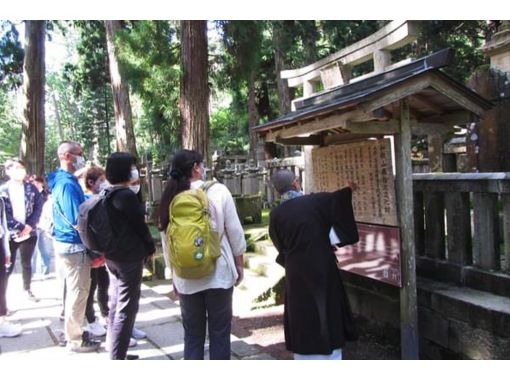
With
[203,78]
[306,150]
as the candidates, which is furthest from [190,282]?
[203,78]

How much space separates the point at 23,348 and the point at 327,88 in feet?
13.4

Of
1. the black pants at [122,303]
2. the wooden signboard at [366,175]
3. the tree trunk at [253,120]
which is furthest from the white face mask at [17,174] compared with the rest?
the tree trunk at [253,120]

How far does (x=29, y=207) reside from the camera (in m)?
5.14

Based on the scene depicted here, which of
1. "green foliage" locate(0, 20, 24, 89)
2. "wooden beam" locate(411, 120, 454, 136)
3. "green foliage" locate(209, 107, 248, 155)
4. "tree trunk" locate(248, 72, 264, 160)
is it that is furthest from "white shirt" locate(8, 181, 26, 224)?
"green foliage" locate(209, 107, 248, 155)

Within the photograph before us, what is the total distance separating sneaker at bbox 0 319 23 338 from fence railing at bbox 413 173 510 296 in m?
3.90

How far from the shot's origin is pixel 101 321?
14.6 ft

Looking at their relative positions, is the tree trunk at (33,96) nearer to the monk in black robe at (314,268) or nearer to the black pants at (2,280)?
the black pants at (2,280)

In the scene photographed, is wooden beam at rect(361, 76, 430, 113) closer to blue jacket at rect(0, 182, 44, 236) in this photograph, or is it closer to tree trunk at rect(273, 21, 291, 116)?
blue jacket at rect(0, 182, 44, 236)

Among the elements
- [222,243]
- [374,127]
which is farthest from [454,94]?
[222,243]

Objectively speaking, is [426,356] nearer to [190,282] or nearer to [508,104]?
[190,282]

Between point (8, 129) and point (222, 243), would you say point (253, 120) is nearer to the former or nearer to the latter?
point (222, 243)

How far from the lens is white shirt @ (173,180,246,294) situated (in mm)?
2902

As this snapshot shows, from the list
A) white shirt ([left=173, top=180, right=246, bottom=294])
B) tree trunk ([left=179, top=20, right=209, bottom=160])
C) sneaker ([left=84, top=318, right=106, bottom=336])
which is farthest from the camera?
tree trunk ([left=179, top=20, right=209, bottom=160])

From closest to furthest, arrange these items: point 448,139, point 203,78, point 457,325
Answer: point 457,325 → point 203,78 → point 448,139
